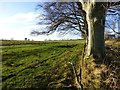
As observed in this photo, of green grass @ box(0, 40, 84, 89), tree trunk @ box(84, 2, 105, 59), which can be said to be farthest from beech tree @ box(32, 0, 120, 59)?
green grass @ box(0, 40, 84, 89)

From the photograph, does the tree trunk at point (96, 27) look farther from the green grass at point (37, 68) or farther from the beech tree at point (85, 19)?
the green grass at point (37, 68)

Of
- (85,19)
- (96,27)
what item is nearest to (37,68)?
(96,27)

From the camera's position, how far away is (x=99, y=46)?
14.1 meters

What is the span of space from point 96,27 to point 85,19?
170 inches

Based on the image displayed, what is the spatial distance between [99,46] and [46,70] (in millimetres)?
2875

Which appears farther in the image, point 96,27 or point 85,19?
point 85,19

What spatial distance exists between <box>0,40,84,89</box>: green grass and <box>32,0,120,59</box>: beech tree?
1.49m

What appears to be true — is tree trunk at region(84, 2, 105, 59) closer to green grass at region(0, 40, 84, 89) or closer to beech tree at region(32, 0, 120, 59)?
beech tree at region(32, 0, 120, 59)

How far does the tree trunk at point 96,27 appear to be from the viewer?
44.5 feet

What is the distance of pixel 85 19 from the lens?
18.1 m

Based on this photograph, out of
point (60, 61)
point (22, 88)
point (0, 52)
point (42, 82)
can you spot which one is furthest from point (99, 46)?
point (0, 52)

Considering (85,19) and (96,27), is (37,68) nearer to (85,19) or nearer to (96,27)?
(96,27)

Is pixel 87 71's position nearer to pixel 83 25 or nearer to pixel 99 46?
pixel 99 46

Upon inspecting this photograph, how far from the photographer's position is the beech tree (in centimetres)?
1364
